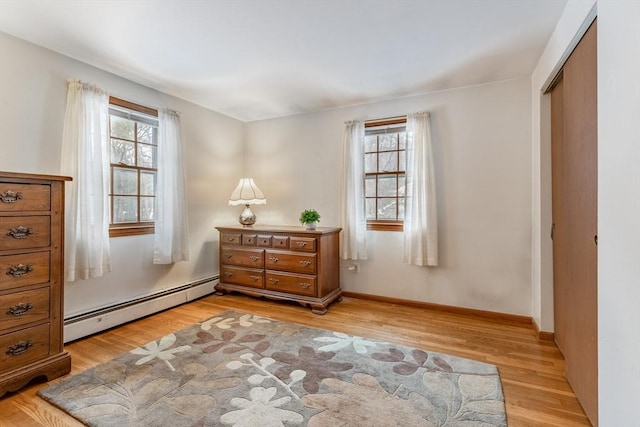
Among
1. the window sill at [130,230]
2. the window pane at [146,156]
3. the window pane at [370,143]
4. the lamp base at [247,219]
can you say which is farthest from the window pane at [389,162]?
the window sill at [130,230]

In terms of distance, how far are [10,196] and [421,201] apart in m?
3.34

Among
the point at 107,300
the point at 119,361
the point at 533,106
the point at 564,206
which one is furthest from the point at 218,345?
the point at 533,106

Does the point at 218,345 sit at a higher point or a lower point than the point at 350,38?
lower

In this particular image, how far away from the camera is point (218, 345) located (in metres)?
2.46

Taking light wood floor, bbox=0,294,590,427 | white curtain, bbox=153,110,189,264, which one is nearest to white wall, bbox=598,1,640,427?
light wood floor, bbox=0,294,590,427

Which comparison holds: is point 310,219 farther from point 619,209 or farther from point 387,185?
point 619,209

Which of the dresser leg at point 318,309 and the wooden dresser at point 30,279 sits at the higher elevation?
the wooden dresser at point 30,279

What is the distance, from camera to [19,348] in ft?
6.08

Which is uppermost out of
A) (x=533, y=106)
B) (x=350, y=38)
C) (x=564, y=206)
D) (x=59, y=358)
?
(x=350, y=38)

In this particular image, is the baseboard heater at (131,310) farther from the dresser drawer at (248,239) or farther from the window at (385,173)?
the window at (385,173)

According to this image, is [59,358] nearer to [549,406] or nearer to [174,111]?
[174,111]

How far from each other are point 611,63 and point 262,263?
10.7 ft

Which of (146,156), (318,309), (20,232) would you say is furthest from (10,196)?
(318,309)

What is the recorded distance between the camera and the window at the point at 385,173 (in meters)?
3.57
